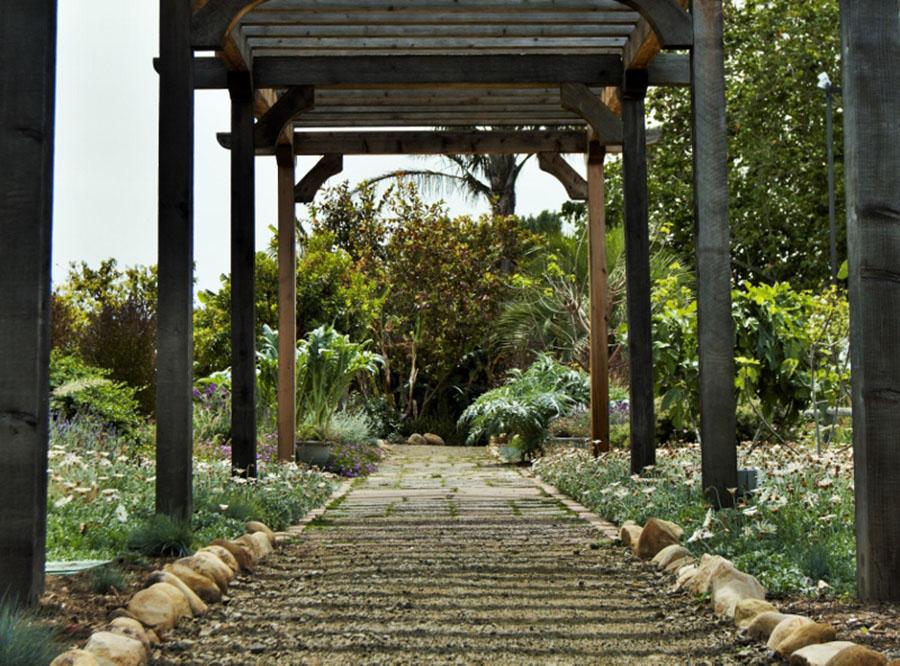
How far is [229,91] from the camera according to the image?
765 cm

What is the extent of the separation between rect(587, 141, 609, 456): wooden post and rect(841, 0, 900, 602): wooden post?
218 inches

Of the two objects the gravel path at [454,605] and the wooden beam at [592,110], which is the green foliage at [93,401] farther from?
the wooden beam at [592,110]

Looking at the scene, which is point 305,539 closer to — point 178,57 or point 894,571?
point 178,57

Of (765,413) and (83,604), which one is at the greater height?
(765,413)

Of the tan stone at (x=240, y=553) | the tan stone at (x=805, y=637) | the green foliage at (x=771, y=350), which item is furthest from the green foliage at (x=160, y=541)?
the green foliage at (x=771, y=350)

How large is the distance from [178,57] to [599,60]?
351cm

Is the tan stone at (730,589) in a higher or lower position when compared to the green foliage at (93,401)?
lower

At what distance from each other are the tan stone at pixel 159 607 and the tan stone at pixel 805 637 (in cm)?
177

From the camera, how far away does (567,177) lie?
1030 centimetres

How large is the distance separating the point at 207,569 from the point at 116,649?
1.16 meters

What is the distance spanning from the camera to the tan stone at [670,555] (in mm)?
4355

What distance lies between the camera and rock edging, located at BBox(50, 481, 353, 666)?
2752 mm

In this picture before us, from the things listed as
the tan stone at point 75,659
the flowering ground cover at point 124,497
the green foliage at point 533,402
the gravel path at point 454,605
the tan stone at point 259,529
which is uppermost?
the green foliage at point 533,402

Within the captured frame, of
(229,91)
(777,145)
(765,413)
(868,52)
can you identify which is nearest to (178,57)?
(229,91)
